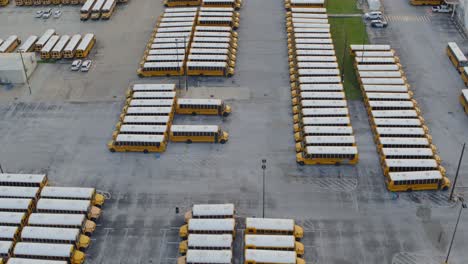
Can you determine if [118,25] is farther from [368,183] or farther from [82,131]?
[368,183]

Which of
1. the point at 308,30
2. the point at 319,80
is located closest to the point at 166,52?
the point at 308,30

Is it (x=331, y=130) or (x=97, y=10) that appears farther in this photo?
(x=97, y=10)

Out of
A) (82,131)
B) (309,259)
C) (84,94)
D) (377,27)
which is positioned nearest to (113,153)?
(82,131)

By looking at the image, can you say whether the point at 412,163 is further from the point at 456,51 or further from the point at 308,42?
the point at 308,42

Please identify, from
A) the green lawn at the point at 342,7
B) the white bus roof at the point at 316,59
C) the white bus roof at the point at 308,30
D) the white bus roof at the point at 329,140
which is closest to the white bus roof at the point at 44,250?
the white bus roof at the point at 329,140

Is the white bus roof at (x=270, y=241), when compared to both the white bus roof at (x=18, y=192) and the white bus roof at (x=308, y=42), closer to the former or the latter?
the white bus roof at (x=18, y=192)
